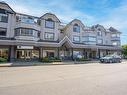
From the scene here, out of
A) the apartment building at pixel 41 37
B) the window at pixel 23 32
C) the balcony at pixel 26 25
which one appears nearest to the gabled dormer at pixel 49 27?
the apartment building at pixel 41 37

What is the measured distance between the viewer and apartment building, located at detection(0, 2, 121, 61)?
29.1 meters

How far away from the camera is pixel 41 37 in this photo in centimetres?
3438

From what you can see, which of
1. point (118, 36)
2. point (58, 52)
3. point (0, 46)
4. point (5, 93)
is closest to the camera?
point (5, 93)

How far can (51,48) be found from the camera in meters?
34.1

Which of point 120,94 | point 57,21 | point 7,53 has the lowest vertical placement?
point 120,94

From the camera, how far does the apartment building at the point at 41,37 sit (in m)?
29.1

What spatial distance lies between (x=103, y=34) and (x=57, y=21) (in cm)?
1710

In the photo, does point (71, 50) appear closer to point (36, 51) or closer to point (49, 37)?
point (49, 37)

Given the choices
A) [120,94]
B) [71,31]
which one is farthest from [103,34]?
[120,94]

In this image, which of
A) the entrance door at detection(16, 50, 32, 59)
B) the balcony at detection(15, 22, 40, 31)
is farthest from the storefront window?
the balcony at detection(15, 22, 40, 31)

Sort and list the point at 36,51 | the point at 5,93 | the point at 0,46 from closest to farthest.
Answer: the point at 5,93
the point at 0,46
the point at 36,51

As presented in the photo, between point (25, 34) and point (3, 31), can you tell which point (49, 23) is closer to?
point (25, 34)

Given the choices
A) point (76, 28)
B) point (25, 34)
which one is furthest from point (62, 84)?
→ point (76, 28)

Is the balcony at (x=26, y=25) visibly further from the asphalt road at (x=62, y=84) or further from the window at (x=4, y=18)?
the asphalt road at (x=62, y=84)
